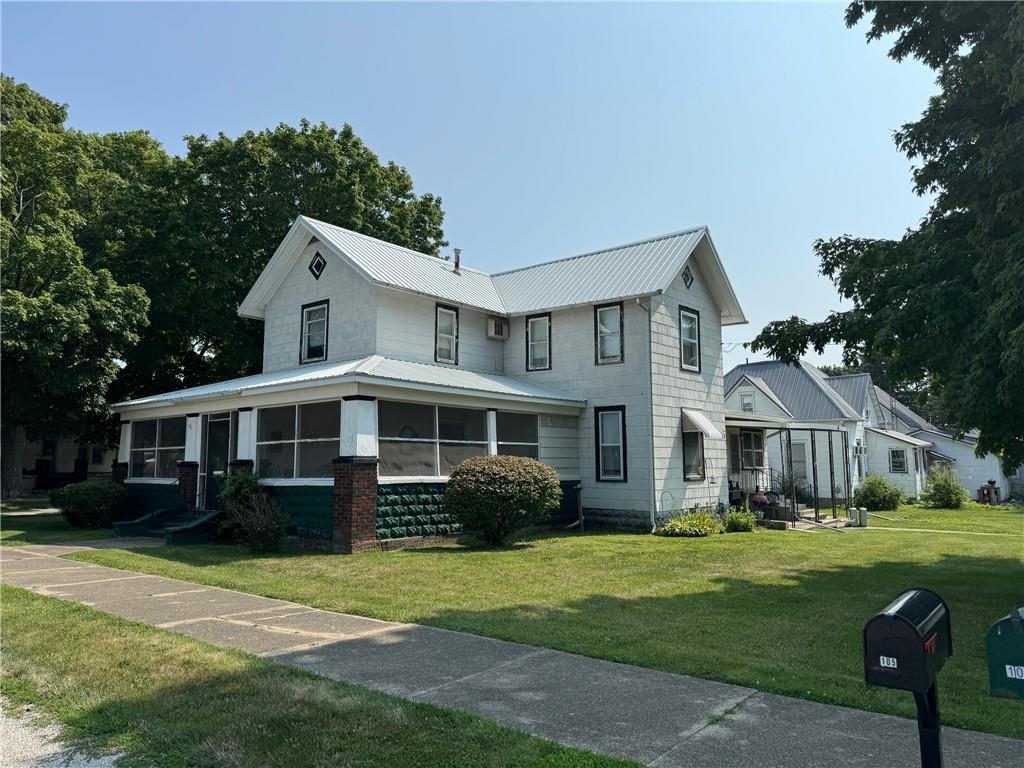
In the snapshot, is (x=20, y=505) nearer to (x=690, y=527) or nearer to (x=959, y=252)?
(x=690, y=527)

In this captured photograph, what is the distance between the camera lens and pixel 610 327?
19.5 meters

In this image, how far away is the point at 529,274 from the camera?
23.3m

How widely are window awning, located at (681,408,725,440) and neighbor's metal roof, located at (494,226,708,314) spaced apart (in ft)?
12.2

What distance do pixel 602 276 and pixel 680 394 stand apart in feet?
13.2

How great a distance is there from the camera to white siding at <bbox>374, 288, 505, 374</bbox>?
18031 mm

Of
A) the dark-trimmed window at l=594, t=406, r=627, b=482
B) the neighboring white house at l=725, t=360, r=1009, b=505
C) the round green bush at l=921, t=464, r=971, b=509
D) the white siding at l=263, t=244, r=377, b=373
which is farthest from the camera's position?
the neighboring white house at l=725, t=360, r=1009, b=505

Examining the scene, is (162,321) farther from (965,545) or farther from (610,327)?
(965,545)

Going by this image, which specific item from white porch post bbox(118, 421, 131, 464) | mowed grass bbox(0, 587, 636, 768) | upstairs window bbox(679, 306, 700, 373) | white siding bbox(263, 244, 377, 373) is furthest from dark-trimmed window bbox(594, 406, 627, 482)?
mowed grass bbox(0, 587, 636, 768)

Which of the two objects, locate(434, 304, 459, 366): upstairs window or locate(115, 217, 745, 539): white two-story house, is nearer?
locate(115, 217, 745, 539): white two-story house

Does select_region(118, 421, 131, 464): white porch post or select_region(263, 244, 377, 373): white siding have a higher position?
select_region(263, 244, 377, 373): white siding

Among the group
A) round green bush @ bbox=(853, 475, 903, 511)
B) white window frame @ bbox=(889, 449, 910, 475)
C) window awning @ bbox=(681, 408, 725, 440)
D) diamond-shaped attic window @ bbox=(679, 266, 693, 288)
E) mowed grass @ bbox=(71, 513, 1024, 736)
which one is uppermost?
diamond-shaped attic window @ bbox=(679, 266, 693, 288)

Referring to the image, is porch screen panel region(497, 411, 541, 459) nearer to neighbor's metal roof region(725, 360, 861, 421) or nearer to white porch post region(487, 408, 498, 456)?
white porch post region(487, 408, 498, 456)

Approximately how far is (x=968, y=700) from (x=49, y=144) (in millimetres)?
27088

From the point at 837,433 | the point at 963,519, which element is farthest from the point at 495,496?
the point at 837,433
